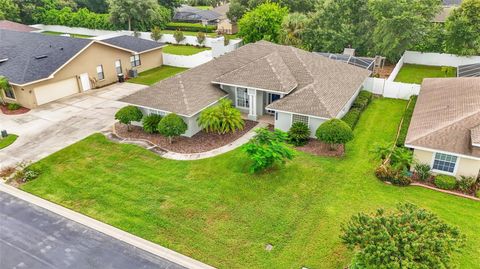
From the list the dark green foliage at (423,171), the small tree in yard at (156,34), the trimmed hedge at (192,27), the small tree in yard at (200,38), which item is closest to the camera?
the dark green foliage at (423,171)

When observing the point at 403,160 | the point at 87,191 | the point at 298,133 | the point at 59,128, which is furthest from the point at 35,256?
the point at 403,160

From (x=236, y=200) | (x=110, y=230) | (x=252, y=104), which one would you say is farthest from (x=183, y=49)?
(x=110, y=230)

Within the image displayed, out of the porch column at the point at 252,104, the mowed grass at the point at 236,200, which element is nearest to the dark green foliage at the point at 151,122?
the mowed grass at the point at 236,200

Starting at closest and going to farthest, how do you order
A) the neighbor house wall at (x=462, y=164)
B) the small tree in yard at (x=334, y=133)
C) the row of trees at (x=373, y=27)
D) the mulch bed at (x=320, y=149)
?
the neighbor house wall at (x=462, y=164) → the small tree in yard at (x=334, y=133) → the mulch bed at (x=320, y=149) → the row of trees at (x=373, y=27)

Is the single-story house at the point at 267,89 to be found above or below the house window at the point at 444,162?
above

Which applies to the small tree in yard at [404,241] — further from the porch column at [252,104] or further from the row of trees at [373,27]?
the row of trees at [373,27]

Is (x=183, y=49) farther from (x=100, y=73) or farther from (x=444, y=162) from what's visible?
(x=444, y=162)
